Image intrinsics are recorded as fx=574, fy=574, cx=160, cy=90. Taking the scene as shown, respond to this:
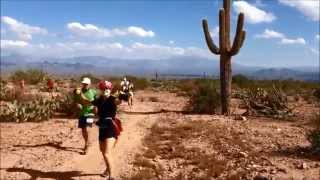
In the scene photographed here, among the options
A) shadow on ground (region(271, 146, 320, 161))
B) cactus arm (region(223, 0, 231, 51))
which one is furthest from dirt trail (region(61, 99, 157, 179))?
cactus arm (region(223, 0, 231, 51))

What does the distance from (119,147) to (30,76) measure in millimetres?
22435

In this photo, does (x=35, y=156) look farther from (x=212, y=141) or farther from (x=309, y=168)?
(x=309, y=168)

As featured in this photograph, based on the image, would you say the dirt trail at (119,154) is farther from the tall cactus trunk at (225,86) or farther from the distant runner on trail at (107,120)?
the tall cactus trunk at (225,86)

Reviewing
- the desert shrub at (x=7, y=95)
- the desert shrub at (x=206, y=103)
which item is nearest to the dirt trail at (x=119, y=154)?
the desert shrub at (x=206, y=103)

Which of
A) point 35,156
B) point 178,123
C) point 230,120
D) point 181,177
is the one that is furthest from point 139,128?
point 181,177

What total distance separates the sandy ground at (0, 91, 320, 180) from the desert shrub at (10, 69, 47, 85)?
51.8 ft

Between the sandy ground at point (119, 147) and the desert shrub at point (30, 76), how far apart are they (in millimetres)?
15777

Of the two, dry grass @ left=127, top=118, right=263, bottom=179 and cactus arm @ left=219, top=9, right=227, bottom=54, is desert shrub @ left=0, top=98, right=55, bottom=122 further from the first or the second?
cactus arm @ left=219, top=9, right=227, bottom=54

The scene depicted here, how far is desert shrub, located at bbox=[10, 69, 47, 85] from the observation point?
1329 inches

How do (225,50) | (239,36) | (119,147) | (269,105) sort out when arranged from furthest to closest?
(225,50) → (269,105) → (239,36) → (119,147)

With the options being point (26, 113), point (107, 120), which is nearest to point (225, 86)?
point (26, 113)

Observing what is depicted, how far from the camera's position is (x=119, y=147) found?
43.0 feet

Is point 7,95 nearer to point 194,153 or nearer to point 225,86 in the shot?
point 225,86

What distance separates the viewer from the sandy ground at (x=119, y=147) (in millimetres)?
10867
